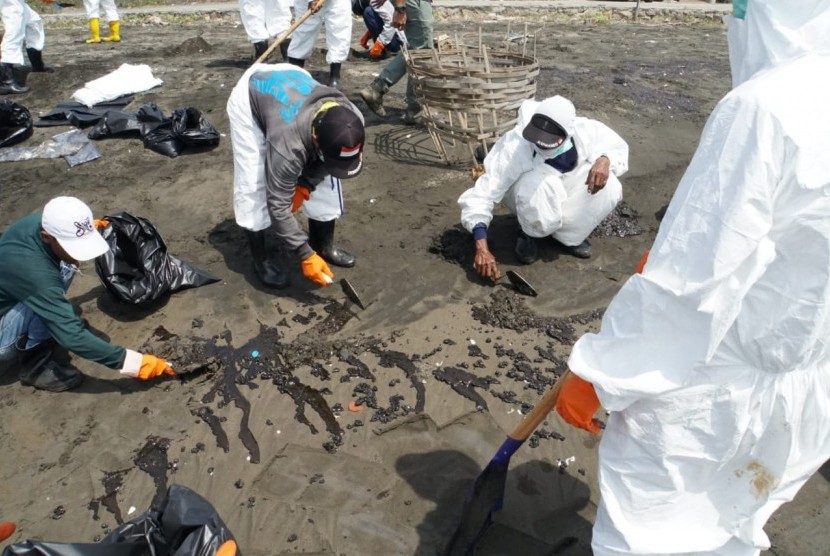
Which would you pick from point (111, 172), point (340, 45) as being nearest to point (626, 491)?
point (111, 172)

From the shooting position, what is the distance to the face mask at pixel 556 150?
356 cm

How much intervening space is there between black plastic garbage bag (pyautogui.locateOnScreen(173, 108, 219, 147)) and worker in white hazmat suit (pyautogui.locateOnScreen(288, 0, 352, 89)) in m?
1.87

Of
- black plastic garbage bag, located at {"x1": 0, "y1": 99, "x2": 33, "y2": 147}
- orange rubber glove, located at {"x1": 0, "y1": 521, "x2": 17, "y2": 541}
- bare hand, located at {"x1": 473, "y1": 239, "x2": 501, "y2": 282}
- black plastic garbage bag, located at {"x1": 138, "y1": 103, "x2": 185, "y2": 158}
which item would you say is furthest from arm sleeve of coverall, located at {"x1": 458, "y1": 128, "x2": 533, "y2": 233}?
black plastic garbage bag, located at {"x1": 0, "y1": 99, "x2": 33, "y2": 147}

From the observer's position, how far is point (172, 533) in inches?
74.6

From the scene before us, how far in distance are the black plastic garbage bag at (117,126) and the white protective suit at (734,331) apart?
5.40m

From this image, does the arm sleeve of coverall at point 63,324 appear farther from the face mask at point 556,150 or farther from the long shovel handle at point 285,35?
the long shovel handle at point 285,35

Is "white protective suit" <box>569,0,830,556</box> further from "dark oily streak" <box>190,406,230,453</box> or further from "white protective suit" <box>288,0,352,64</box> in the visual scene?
"white protective suit" <box>288,0,352,64</box>

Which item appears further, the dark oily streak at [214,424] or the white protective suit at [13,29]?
the white protective suit at [13,29]

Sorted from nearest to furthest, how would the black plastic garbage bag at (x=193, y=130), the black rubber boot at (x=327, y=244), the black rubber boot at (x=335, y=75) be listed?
the black rubber boot at (x=327, y=244), the black plastic garbage bag at (x=193, y=130), the black rubber boot at (x=335, y=75)

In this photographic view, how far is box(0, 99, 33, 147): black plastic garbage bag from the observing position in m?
5.46

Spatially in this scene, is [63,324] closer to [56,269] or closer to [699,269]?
[56,269]

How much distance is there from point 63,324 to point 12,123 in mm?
4028

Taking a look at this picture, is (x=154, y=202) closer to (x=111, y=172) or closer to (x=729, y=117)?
(x=111, y=172)

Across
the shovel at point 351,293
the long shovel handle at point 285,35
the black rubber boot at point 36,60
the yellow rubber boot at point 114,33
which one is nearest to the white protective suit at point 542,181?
the shovel at point 351,293
